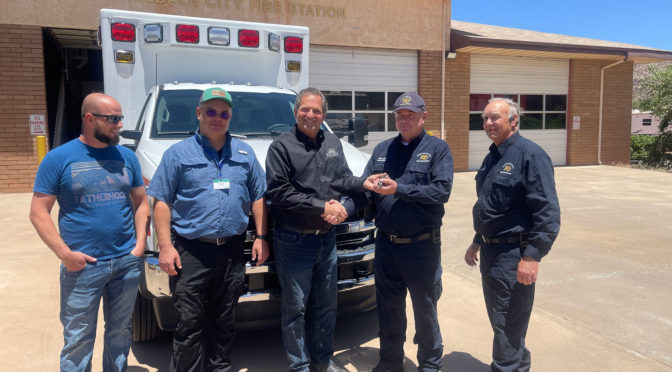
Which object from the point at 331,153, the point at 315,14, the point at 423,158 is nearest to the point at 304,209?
the point at 331,153

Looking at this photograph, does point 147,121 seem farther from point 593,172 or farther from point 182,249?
point 593,172

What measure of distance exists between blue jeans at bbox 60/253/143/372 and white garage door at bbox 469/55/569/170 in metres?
14.9

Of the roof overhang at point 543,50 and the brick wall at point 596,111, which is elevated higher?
the roof overhang at point 543,50

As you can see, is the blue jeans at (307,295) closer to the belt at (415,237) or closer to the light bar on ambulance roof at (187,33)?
the belt at (415,237)

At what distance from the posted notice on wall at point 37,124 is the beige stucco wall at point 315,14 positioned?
2.10 m

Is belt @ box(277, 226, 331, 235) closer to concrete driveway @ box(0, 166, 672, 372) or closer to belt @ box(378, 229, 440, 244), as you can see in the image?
belt @ box(378, 229, 440, 244)

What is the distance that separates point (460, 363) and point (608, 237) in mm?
4803

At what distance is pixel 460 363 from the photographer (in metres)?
3.71

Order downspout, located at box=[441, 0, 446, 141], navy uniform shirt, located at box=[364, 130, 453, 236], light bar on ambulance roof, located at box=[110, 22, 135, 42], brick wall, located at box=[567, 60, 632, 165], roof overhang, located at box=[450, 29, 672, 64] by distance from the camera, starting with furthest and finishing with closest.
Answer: brick wall, located at box=[567, 60, 632, 165] → downspout, located at box=[441, 0, 446, 141] → roof overhang, located at box=[450, 29, 672, 64] → light bar on ambulance roof, located at box=[110, 22, 135, 42] → navy uniform shirt, located at box=[364, 130, 453, 236]

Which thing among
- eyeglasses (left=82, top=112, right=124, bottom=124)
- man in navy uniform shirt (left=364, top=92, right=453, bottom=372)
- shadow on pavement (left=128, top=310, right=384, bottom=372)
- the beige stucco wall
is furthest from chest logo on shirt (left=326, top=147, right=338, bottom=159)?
the beige stucco wall

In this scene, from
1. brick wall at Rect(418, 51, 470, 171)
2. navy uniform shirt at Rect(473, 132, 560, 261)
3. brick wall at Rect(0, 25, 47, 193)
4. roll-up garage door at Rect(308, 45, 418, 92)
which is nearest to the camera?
navy uniform shirt at Rect(473, 132, 560, 261)

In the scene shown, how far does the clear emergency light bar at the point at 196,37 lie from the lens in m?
5.02

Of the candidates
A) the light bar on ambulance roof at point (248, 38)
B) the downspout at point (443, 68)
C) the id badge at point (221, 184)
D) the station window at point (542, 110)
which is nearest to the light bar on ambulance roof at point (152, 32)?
the light bar on ambulance roof at point (248, 38)

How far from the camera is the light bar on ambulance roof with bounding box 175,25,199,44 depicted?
5.15 metres
